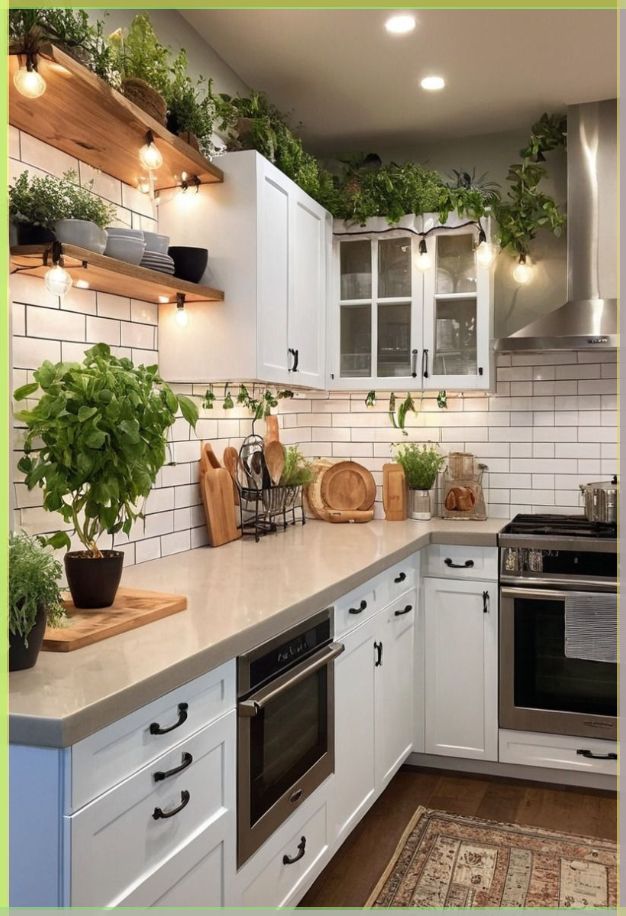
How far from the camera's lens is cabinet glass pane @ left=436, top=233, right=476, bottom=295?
12.9ft

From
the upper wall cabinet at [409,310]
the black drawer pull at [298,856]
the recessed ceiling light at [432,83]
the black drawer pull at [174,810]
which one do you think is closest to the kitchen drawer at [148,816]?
the black drawer pull at [174,810]

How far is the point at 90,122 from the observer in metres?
2.25

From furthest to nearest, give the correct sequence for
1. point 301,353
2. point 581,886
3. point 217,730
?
point 301,353 → point 581,886 → point 217,730

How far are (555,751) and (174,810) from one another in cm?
226

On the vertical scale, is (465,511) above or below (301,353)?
below

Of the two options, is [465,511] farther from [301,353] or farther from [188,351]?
[188,351]

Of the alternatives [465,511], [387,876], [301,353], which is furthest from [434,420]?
[387,876]

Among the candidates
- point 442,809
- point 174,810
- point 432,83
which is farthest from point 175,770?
point 432,83

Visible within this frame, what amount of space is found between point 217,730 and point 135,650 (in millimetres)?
286

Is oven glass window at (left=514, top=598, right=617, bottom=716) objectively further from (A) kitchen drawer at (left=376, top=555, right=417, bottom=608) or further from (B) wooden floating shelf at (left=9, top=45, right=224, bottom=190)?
(B) wooden floating shelf at (left=9, top=45, right=224, bottom=190)

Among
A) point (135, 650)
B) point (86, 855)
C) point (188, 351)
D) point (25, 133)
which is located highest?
point (25, 133)

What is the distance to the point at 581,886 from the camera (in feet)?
9.04

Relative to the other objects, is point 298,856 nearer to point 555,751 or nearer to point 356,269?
point 555,751

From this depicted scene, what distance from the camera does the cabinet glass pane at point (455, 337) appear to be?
3926mm
